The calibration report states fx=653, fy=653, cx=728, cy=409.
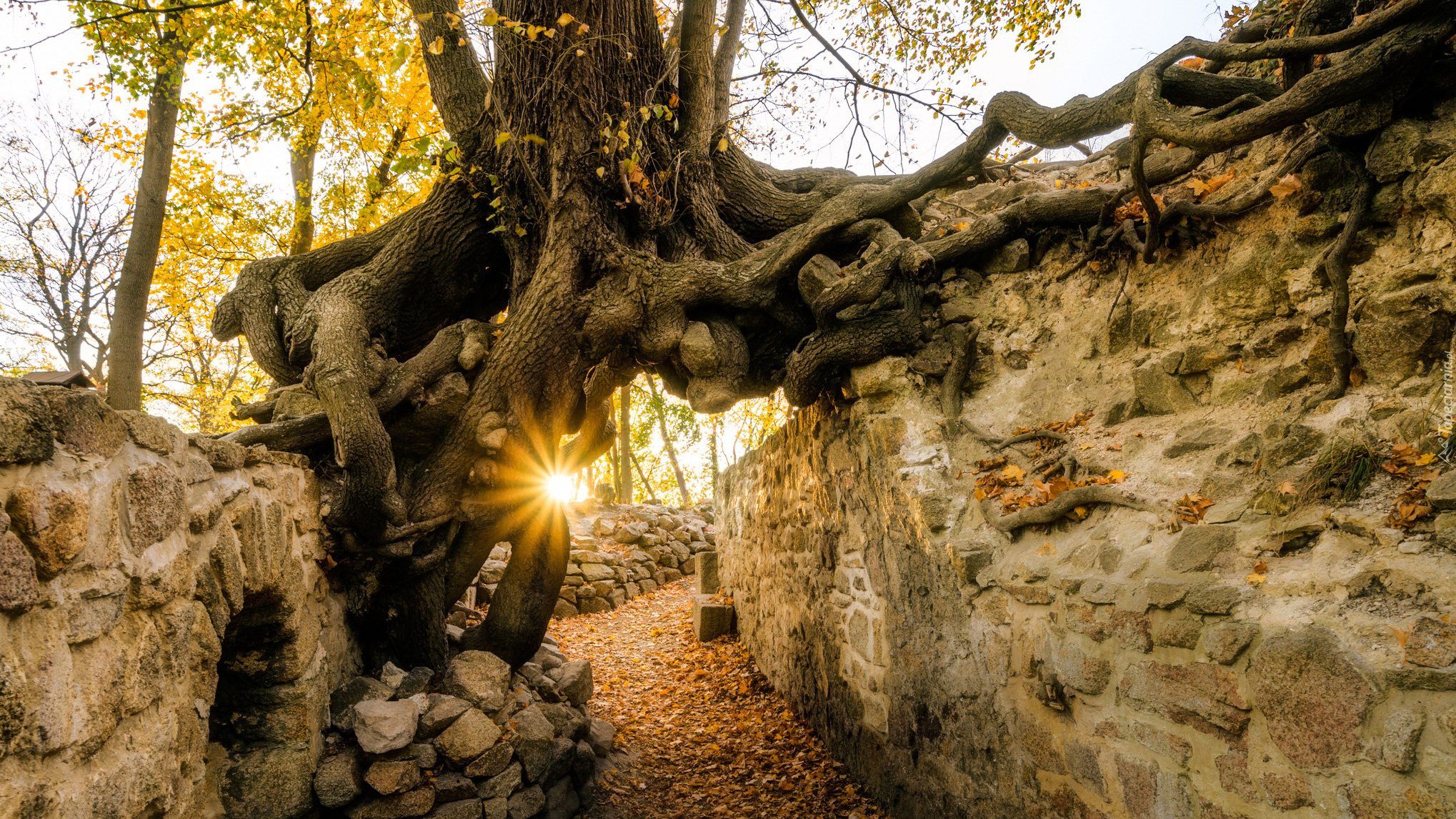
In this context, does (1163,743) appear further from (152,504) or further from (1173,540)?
(152,504)

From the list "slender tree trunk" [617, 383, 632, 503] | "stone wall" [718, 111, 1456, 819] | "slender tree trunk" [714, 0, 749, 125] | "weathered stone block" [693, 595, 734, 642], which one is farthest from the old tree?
"slender tree trunk" [617, 383, 632, 503]

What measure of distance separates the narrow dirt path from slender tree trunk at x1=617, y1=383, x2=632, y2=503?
6856 mm

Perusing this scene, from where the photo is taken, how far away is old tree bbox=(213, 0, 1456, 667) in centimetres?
340

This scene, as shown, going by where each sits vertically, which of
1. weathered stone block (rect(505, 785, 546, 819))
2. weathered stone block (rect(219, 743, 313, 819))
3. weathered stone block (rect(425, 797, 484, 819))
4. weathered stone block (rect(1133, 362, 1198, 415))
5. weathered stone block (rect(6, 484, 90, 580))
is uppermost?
weathered stone block (rect(1133, 362, 1198, 415))

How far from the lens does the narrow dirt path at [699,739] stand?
382cm

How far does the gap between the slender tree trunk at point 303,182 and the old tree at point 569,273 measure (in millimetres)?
2586

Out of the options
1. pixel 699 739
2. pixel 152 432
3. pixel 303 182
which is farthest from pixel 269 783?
pixel 303 182

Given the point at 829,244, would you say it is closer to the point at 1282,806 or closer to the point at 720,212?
the point at 720,212

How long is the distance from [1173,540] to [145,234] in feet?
19.1

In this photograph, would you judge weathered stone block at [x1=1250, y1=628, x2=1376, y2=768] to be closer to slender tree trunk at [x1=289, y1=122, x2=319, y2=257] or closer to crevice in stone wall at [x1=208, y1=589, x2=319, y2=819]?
crevice in stone wall at [x1=208, y1=589, x2=319, y2=819]

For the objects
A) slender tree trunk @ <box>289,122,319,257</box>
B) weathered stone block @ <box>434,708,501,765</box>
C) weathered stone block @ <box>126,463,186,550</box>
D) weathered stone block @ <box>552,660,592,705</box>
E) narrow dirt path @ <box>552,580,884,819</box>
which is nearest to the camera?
weathered stone block @ <box>126,463,186,550</box>

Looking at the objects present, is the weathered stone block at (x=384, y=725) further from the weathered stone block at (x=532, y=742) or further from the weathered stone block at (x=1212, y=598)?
the weathered stone block at (x=1212, y=598)

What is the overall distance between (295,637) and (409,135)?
6.63 metres

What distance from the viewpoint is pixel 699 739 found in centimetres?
475
